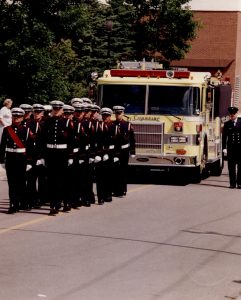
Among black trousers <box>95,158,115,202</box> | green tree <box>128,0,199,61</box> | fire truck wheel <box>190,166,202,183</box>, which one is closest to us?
black trousers <box>95,158,115,202</box>

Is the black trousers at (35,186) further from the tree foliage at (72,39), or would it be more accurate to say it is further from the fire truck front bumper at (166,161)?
the tree foliage at (72,39)

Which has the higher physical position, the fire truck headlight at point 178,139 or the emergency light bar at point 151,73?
the emergency light bar at point 151,73

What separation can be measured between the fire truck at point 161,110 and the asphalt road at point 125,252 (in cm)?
358

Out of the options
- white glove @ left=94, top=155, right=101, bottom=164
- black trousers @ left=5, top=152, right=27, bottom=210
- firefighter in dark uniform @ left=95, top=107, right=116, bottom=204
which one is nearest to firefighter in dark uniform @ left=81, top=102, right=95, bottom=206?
white glove @ left=94, top=155, right=101, bottom=164

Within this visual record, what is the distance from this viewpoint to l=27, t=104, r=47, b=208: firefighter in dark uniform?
53.6 feet

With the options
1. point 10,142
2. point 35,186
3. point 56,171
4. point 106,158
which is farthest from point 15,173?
point 106,158

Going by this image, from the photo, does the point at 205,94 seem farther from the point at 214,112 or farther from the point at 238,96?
the point at 238,96

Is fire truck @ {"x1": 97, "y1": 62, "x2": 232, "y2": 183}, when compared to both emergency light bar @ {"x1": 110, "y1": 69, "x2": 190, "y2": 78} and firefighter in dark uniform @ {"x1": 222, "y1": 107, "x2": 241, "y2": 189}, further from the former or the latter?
firefighter in dark uniform @ {"x1": 222, "y1": 107, "x2": 241, "y2": 189}

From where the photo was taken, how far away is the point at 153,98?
22.7 metres

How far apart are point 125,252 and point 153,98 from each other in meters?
10.8

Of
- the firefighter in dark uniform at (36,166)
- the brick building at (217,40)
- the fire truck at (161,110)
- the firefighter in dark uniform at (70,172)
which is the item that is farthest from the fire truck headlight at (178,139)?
the brick building at (217,40)

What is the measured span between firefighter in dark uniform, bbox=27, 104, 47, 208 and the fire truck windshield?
5.61 metres

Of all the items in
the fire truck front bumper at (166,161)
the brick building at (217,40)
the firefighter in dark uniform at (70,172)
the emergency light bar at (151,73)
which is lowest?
the fire truck front bumper at (166,161)

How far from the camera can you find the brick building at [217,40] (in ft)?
214
